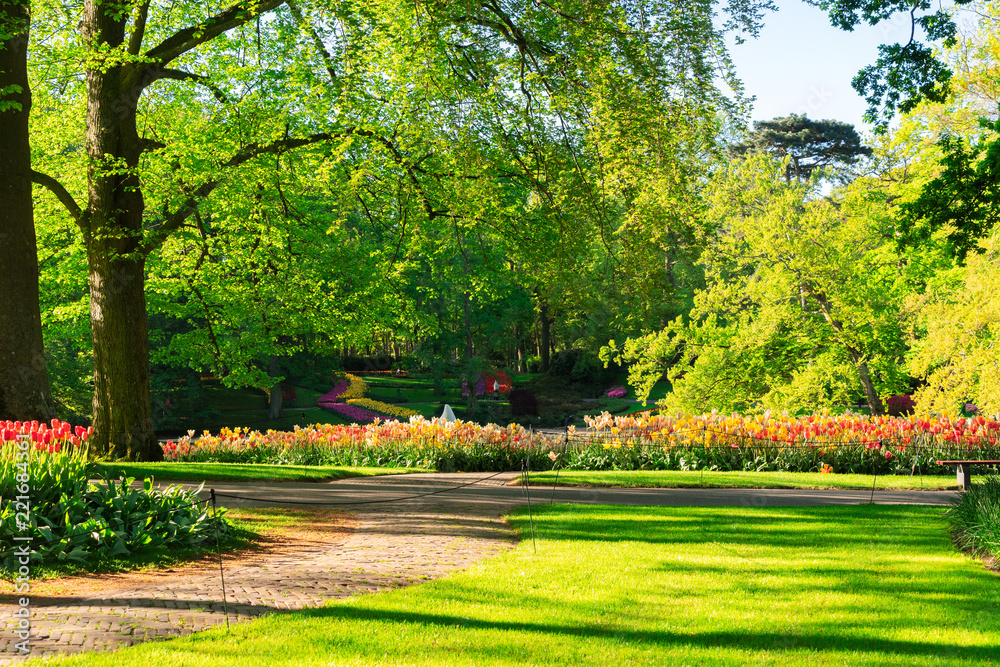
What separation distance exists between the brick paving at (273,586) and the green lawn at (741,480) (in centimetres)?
380

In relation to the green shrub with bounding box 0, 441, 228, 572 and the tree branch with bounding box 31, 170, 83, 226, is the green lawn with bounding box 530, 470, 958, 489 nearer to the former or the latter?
the green shrub with bounding box 0, 441, 228, 572

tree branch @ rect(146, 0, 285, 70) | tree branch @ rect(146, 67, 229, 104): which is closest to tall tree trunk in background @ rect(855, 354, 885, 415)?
tree branch @ rect(146, 0, 285, 70)

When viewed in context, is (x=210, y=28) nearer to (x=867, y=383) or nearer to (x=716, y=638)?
(x=716, y=638)

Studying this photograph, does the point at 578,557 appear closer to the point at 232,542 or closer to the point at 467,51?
the point at 232,542

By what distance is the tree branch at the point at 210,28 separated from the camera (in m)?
11.9

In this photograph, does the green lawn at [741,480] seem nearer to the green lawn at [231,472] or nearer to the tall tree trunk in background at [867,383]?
the green lawn at [231,472]

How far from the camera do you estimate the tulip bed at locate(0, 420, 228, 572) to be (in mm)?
6570

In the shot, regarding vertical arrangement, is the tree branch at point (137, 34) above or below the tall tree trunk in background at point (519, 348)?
above

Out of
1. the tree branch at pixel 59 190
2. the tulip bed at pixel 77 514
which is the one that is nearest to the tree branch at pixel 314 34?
the tree branch at pixel 59 190

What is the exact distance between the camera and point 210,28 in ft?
39.9

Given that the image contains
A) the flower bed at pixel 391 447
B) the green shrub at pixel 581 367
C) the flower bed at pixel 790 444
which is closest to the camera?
the flower bed at pixel 790 444

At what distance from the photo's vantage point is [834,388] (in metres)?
20.0

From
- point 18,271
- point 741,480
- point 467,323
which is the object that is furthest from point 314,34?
point 467,323

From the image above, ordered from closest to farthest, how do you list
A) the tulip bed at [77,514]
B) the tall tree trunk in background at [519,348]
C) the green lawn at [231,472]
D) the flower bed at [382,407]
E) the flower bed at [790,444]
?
the tulip bed at [77,514], the green lawn at [231,472], the flower bed at [790,444], the flower bed at [382,407], the tall tree trunk in background at [519,348]
